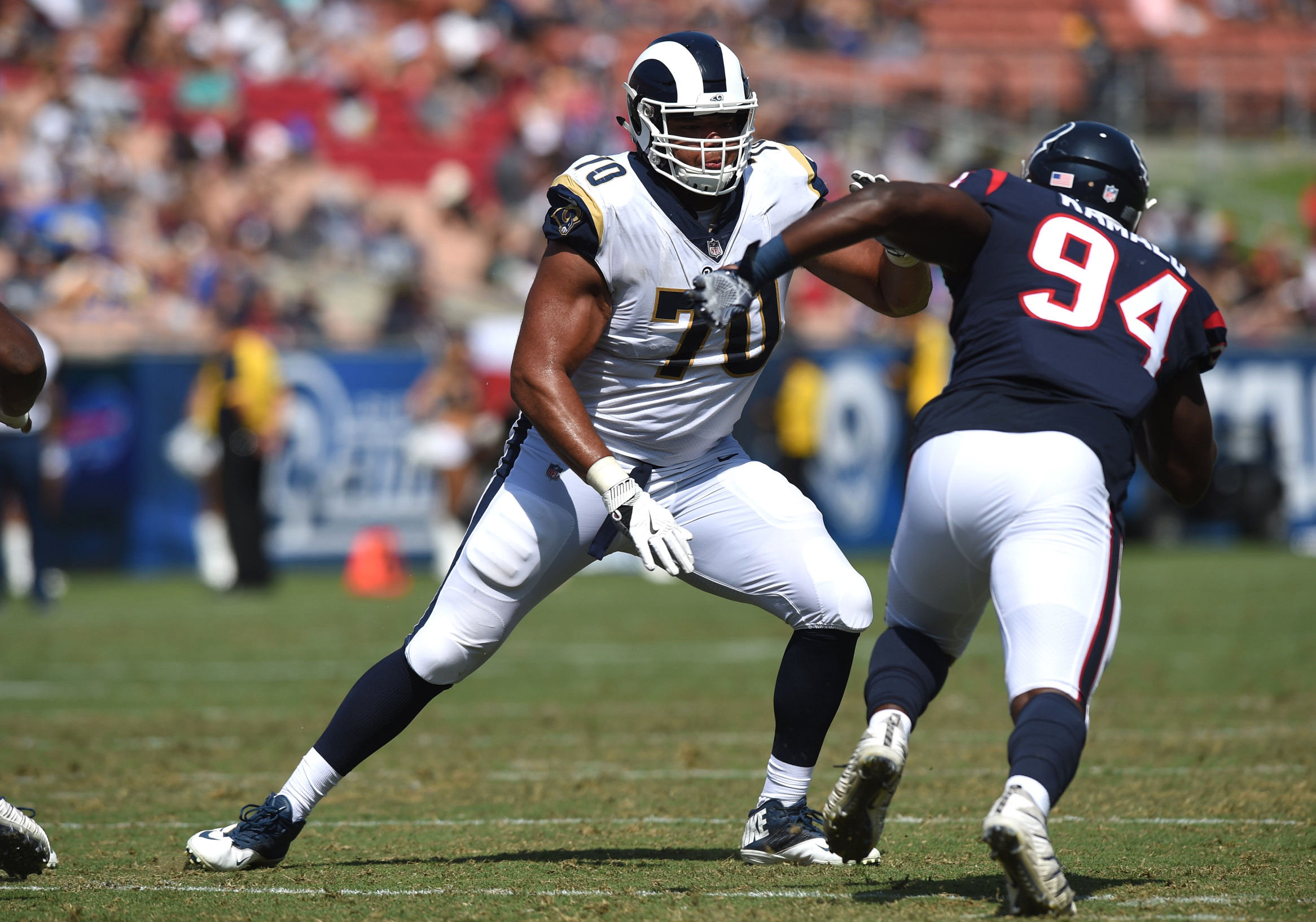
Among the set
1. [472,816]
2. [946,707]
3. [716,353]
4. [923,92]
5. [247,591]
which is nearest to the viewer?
[716,353]

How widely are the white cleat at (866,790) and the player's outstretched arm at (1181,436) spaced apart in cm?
90

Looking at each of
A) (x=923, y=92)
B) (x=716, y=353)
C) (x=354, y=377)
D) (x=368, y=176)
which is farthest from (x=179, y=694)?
(x=923, y=92)

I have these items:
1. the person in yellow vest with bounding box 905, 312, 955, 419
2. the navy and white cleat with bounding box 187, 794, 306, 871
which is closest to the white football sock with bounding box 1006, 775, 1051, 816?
the navy and white cleat with bounding box 187, 794, 306, 871

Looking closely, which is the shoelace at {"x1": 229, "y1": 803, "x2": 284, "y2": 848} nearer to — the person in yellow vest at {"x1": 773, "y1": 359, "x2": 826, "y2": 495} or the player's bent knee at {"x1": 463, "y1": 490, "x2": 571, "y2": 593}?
the player's bent knee at {"x1": 463, "y1": 490, "x2": 571, "y2": 593}

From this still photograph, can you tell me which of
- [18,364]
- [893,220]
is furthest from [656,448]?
[18,364]

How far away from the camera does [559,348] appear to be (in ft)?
13.4

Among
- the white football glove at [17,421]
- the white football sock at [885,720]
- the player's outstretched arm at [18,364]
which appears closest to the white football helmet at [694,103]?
the white football sock at [885,720]

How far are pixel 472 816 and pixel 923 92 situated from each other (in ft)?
58.9

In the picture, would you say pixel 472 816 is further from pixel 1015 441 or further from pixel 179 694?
pixel 179 694

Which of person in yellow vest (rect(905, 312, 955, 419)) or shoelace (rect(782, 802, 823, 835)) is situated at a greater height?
shoelace (rect(782, 802, 823, 835))

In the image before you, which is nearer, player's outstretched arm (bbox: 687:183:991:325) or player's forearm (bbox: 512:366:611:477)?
player's outstretched arm (bbox: 687:183:991:325)

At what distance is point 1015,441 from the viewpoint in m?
3.45

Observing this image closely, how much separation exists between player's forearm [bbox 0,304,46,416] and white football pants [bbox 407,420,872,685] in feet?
3.73

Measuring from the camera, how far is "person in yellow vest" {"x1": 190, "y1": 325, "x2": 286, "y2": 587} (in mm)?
12281
